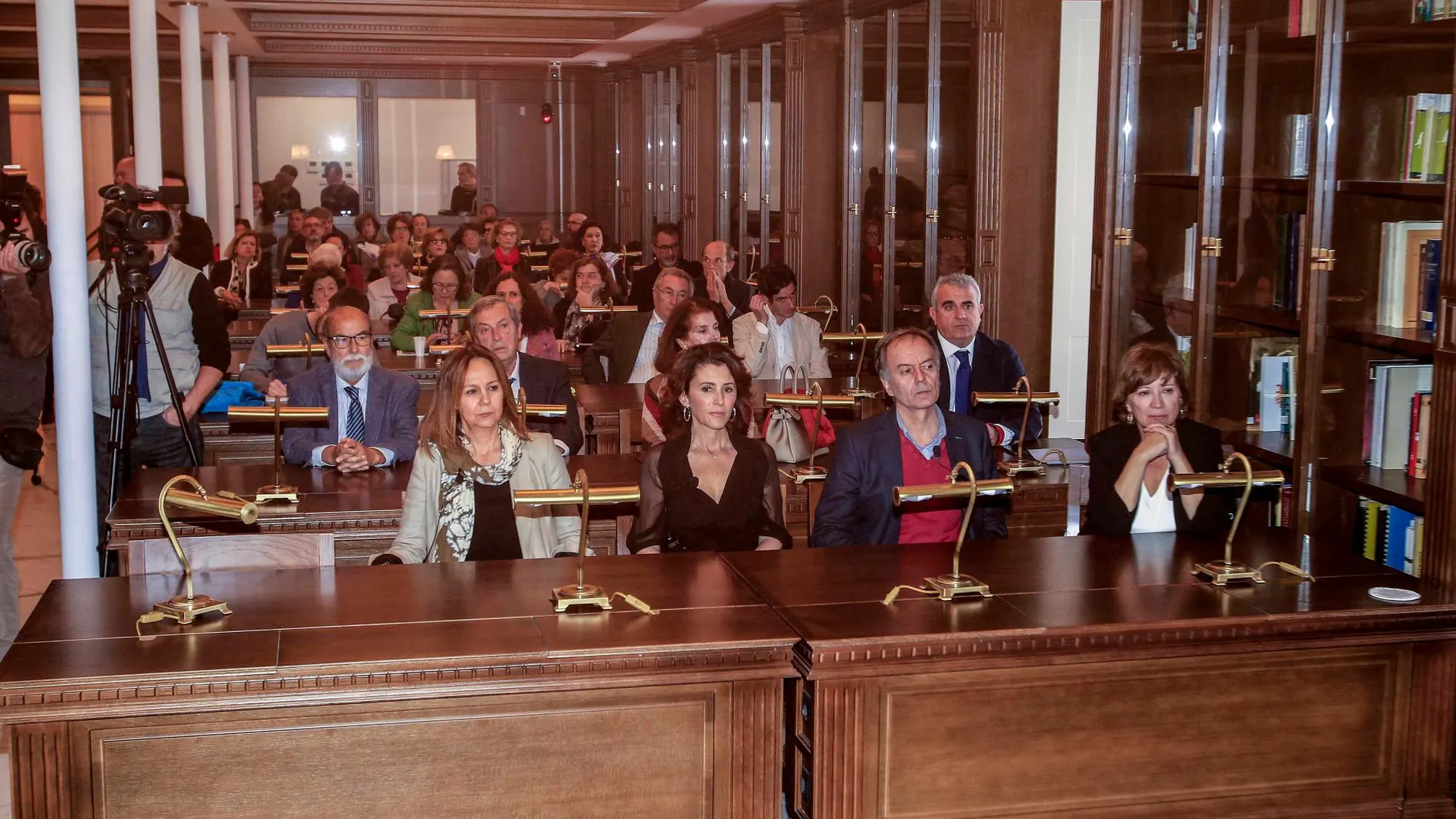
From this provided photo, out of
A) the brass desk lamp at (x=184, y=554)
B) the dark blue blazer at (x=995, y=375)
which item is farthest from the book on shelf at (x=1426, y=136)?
the brass desk lamp at (x=184, y=554)

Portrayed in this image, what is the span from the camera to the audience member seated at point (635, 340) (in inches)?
286

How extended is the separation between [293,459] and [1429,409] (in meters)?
3.66

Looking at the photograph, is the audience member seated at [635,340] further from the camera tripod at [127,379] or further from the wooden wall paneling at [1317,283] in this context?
the wooden wall paneling at [1317,283]

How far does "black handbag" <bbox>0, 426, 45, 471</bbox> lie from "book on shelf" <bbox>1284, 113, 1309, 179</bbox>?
13.4ft

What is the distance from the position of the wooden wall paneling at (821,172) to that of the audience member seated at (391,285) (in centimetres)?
286

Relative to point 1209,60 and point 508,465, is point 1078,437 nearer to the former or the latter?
point 1209,60

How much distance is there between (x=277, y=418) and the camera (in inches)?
175

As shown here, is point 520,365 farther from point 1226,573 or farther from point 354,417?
point 1226,573

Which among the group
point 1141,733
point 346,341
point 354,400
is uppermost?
point 346,341

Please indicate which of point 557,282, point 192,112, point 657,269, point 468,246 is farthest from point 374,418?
point 468,246

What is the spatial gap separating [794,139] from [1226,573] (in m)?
7.55

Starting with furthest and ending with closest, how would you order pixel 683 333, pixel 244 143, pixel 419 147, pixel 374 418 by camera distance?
pixel 419 147 → pixel 244 143 → pixel 683 333 → pixel 374 418

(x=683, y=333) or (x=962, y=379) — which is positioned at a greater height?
(x=683, y=333)

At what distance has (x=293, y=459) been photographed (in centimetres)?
505
